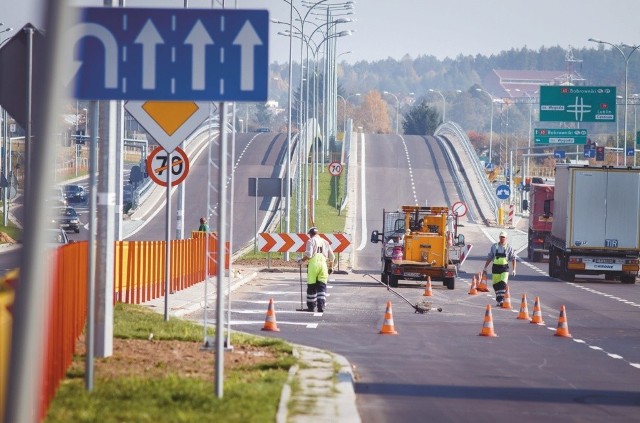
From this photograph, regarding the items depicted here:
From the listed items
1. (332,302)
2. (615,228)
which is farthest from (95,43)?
(615,228)

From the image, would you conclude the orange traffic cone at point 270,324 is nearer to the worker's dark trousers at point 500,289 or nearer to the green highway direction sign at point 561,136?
the worker's dark trousers at point 500,289

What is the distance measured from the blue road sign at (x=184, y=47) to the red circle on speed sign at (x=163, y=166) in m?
9.08

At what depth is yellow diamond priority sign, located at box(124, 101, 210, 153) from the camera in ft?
57.5

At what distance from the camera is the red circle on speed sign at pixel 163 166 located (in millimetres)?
20578

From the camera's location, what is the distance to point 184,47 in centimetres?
1109

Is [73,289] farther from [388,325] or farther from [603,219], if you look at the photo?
[603,219]

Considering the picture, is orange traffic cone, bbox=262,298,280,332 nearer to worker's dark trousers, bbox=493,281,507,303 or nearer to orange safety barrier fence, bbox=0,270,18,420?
worker's dark trousers, bbox=493,281,507,303

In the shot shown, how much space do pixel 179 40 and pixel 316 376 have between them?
4.37 meters

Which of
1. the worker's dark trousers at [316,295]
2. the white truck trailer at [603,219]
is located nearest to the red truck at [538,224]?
the white truck trailer at [603,219]

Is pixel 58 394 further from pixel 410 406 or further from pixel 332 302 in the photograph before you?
pixel 332 302

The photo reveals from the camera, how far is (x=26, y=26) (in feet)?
44.2

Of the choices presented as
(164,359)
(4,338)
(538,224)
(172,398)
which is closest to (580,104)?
(538,224)

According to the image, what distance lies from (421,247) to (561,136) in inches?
1732

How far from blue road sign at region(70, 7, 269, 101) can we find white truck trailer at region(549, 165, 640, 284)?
3322 centimetres
